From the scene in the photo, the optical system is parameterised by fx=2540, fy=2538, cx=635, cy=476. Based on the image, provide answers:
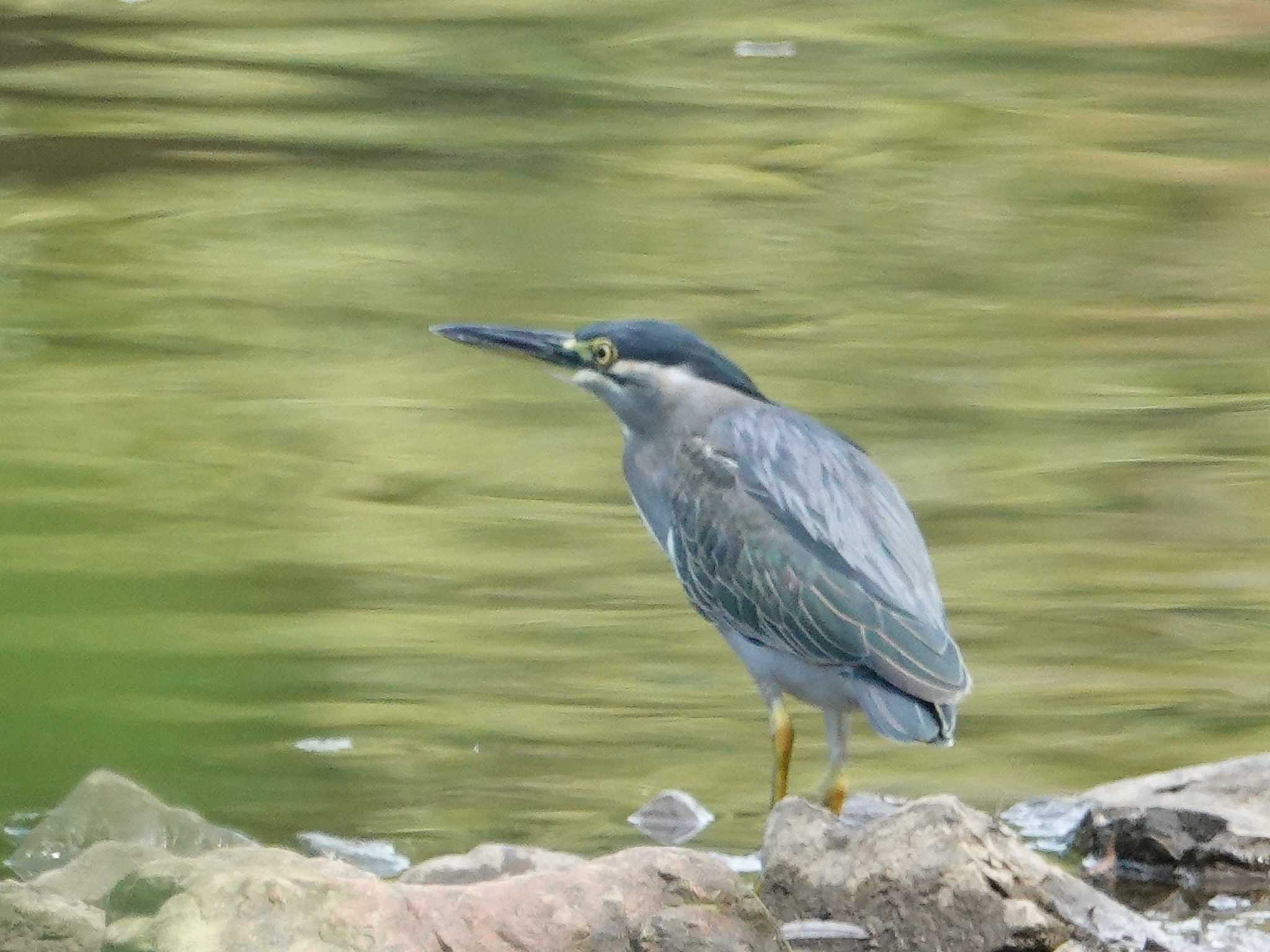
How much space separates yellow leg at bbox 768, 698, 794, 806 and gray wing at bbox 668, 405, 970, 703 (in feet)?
0.45

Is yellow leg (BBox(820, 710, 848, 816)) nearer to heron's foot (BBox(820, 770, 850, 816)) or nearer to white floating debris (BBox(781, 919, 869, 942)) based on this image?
heron's foot (BBox(820, 770, 850, 816))

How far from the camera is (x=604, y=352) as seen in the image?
466cm

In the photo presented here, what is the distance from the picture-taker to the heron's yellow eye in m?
4.64

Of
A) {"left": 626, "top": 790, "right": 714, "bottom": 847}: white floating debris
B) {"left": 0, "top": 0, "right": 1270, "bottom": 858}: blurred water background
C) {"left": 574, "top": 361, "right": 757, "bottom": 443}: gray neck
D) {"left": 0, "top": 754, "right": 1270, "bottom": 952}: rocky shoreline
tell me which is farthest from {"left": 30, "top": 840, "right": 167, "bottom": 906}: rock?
{"left": 574, "top": 361, "right": 757, "bottom": 443}: gray neck

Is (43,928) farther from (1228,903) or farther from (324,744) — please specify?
(1228,903)

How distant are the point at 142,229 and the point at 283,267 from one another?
0.96 m

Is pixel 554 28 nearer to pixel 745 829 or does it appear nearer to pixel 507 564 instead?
pixel 507 564

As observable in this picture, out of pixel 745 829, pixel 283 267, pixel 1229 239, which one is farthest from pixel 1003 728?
pixel 1229 239

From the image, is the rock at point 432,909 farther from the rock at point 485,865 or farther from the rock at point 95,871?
the rock at point 485,865

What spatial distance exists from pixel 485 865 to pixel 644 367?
1.24 meters

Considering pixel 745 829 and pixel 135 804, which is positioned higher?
pixel 135 804

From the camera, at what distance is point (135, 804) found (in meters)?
3.34

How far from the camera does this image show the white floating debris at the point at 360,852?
12.9 feet

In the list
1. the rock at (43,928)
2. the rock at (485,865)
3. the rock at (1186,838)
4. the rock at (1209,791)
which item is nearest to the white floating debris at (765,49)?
the rock at (1209,791)
